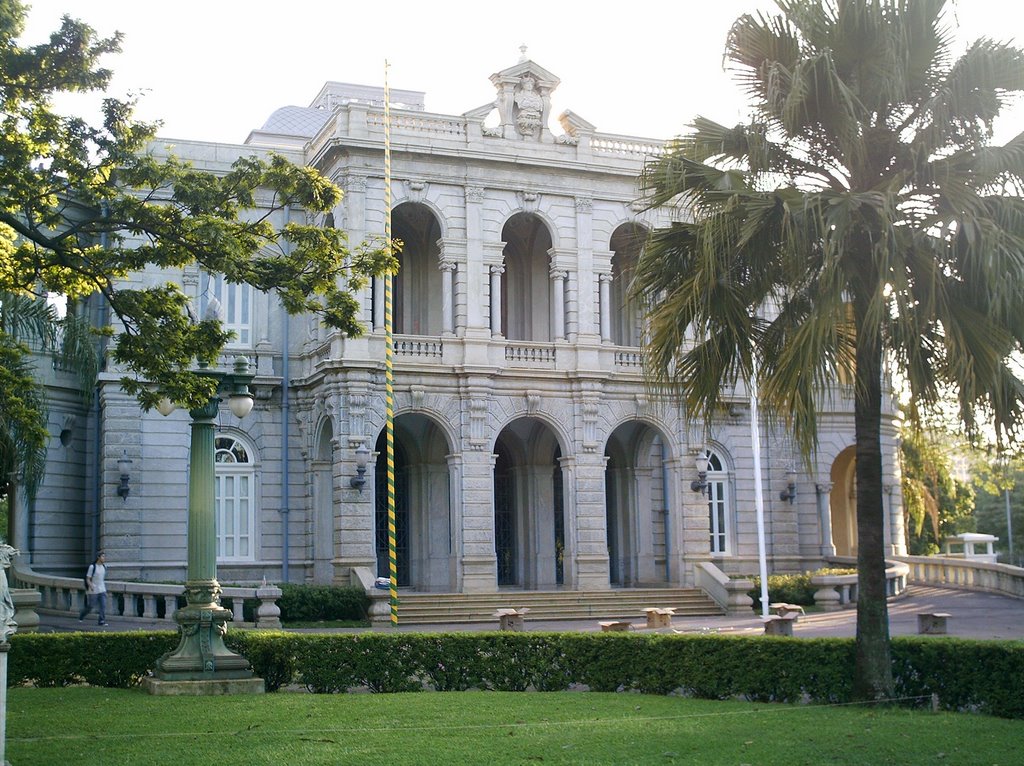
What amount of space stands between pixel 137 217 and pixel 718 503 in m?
23.1

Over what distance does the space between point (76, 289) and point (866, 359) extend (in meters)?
10.5

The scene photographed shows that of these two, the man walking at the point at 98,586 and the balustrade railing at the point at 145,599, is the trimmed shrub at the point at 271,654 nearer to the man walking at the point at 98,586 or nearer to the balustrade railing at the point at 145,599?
the balustrade railing at the point at 145,599

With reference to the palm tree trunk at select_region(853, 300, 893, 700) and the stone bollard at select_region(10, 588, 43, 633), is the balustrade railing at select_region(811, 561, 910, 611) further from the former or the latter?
the stone bollard at select_region(10, 588, 43, 633)

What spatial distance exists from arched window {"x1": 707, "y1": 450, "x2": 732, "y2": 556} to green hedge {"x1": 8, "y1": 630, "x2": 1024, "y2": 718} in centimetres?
1838

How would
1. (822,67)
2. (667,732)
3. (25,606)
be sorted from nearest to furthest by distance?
(667,732), (822,67), (25,606)

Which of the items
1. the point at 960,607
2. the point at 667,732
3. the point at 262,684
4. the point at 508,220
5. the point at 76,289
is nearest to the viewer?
the point at 667,732

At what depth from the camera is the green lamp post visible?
50.6ft

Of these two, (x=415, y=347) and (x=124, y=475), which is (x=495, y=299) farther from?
(x=124, y=475)

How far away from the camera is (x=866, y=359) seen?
43.9 ft

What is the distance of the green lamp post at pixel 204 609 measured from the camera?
15430mm

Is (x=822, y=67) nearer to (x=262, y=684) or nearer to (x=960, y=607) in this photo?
(x=262, y=684)

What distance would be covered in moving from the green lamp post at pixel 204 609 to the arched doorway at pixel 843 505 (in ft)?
95.6

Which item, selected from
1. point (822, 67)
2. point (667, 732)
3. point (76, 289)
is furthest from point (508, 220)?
point (667, 732)

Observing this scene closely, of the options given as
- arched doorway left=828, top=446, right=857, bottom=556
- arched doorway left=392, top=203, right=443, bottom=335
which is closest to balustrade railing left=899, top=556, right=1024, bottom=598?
arched doorway left=828, top=446, right=857, bottom=556
